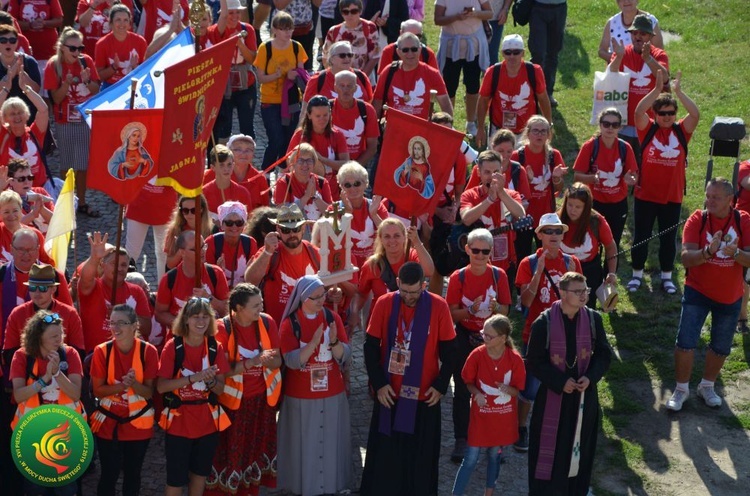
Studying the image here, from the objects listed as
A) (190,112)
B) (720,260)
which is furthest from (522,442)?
(190,112)

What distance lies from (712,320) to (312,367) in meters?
3.93

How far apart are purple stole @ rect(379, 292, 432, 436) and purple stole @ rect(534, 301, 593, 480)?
0.97 meters

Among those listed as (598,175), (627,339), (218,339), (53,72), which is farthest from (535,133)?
(53,72)

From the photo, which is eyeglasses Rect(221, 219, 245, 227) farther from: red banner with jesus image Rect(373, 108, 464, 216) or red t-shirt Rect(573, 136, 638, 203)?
red t-shirt Rect(573, 136, 638, 203)

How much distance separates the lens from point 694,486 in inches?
409

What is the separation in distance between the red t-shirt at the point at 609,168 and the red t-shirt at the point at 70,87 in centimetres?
555

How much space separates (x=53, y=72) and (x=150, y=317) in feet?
16.3

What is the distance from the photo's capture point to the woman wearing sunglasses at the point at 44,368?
29.4 feet

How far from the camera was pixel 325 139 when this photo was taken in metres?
12.8

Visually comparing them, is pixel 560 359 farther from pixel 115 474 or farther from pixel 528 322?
pixel 115 474

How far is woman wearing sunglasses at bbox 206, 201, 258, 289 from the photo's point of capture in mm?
10602

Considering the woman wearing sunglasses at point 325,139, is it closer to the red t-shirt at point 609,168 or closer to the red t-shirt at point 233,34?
the red t-shirt at point 233,34

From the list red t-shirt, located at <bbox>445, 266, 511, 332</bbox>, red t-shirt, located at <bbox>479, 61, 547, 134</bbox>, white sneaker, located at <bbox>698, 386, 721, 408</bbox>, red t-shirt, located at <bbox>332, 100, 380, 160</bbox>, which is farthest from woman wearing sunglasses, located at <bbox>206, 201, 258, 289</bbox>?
red t-shirt, located at <bbox>479, 61, 547, 134</bbox>

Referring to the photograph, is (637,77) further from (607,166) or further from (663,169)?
(607,166)
